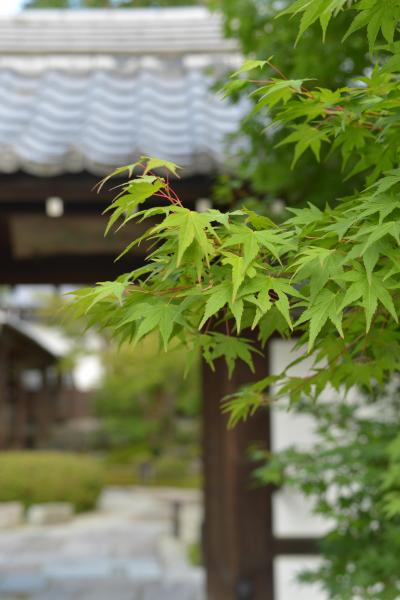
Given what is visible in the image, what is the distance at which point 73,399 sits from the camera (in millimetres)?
27891

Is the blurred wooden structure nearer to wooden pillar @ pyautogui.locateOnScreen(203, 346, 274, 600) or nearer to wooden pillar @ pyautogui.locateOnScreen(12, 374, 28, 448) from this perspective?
wooden pillar @ pyautogui.locateOnScreen(12, 374, 28, 448)

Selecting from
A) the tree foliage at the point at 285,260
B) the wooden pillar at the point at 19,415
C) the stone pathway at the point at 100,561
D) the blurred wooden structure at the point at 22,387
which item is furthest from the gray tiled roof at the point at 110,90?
the wooden pillar at the point at 19,415

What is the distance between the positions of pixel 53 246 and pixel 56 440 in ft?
65.0

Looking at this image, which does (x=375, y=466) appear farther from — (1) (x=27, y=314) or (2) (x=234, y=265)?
(1) (x=27, y=314)

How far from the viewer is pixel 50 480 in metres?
14.6

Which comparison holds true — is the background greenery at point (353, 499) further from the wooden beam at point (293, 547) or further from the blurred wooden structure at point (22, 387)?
the blurred wooden structure at point (22, 387)

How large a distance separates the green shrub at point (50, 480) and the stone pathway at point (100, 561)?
561 mm

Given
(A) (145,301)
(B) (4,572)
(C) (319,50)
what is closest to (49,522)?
(B) (4,572)

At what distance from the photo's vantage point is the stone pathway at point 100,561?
25.5 feet

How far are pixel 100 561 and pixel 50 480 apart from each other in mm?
5192

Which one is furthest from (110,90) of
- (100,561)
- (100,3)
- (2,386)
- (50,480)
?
(2,386)

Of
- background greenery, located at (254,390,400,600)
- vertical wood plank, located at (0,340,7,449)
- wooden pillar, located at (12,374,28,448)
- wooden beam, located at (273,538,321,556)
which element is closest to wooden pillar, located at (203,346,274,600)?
wooden beam, located at (273,538,321,556)

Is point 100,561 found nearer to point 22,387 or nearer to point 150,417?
point 150,417

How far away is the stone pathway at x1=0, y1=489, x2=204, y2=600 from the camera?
7.77m
